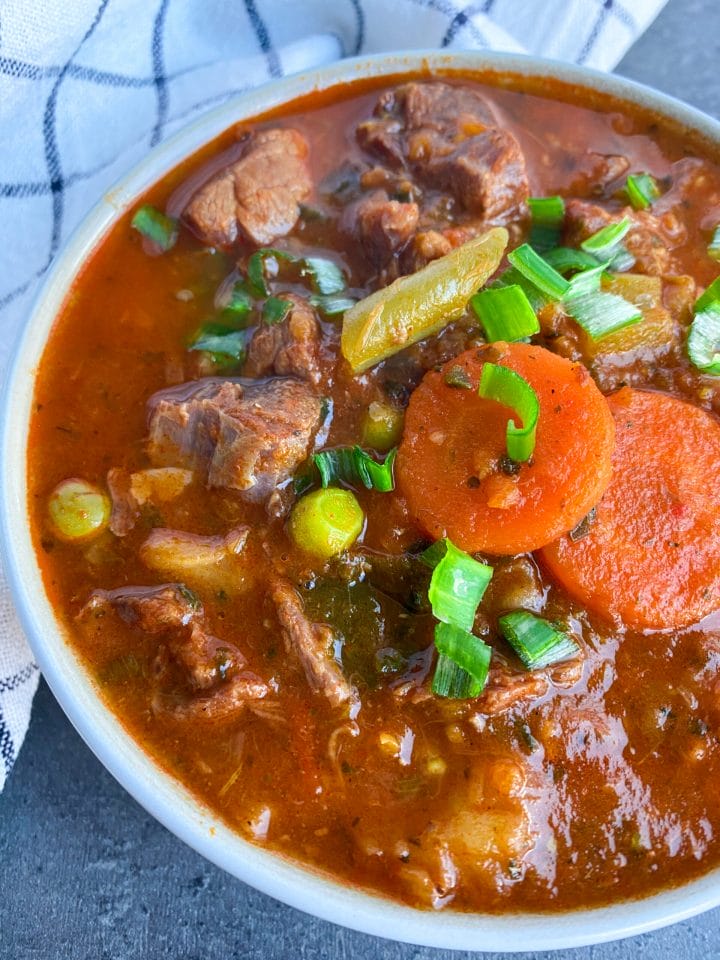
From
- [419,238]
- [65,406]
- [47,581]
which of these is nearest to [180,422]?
[65,406]

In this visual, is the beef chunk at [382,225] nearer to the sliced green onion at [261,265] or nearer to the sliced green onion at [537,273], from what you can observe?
the sliced green onion at [261,265]

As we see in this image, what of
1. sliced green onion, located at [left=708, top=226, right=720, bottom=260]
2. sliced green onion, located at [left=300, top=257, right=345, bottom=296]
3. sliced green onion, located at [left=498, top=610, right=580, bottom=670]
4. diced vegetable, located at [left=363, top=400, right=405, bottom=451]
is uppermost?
sliced green onion, located at [left=708, top=226, right=720, bottom=260]

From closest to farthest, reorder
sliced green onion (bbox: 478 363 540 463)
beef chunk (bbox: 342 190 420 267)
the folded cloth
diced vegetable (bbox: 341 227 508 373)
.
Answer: sliced green onion (bbox: 478 363 540 463)
diced vegetable (bbox: 341 227 508 373)
beef chunk (bbox: 342 190 420 267)
the folded cloth

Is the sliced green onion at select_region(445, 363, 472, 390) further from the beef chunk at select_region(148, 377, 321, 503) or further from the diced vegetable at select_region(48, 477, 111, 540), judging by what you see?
the diced vegetable at select_region(48, 477, 111, 540)

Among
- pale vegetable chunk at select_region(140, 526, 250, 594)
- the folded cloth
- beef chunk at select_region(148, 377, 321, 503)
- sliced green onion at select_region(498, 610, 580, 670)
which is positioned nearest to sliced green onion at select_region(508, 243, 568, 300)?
beef chunk at select_region(148, 377, 321, 503)

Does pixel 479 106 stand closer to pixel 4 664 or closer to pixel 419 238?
pixel 419 238

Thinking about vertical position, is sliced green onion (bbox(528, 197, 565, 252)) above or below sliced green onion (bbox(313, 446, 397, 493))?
above

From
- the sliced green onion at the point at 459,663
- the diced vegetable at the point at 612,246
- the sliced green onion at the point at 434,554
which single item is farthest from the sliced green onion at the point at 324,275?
the sliced green onion at the point at 459,663

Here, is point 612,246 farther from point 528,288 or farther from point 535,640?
point 535,640
